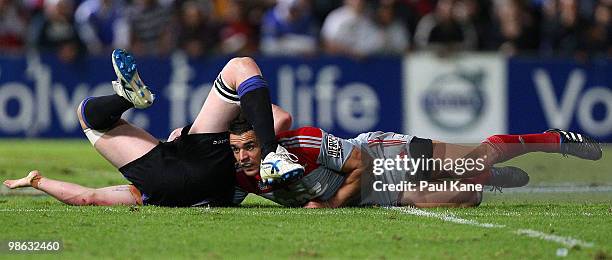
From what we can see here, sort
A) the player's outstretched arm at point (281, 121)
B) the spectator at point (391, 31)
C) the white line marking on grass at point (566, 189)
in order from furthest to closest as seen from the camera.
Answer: the spectator at point (391, 31), the white line marking on grass at point (566, 189), the player's outstretched arm at point (281, 121)

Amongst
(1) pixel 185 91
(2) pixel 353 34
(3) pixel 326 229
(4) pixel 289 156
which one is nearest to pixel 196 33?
(1) pixel 185 91

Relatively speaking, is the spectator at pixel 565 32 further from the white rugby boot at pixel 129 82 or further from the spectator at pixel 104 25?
the white rugby boot at pixel 129 82

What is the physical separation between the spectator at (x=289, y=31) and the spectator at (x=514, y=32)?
9.22 ft

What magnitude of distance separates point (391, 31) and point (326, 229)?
1082 centimetres

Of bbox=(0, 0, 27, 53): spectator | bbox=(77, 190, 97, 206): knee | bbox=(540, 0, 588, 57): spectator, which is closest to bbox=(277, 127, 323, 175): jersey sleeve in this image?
bbox=(77, 190, 97, 206): knee

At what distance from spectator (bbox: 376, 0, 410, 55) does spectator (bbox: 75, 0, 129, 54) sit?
3.79 m

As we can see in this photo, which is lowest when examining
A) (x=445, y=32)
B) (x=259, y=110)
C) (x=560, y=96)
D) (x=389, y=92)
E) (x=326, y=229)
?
(x=560, y=96)

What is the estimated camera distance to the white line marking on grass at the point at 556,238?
20.4 feet

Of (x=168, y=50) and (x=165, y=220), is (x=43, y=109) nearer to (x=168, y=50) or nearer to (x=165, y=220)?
(x=168, y=50)

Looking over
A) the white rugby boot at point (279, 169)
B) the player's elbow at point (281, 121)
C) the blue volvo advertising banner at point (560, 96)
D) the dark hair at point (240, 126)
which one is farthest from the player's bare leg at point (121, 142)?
the blue volvo advertising banner at point (560, 96)

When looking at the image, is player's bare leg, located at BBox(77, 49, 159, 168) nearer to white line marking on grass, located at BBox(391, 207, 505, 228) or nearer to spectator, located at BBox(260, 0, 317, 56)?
white line marking on grass, located at BBox(391, 207, 505, 228)

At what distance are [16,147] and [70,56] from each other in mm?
1850

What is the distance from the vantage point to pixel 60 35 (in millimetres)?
16406

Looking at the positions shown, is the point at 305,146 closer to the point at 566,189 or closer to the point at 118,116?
the point at 118,116
